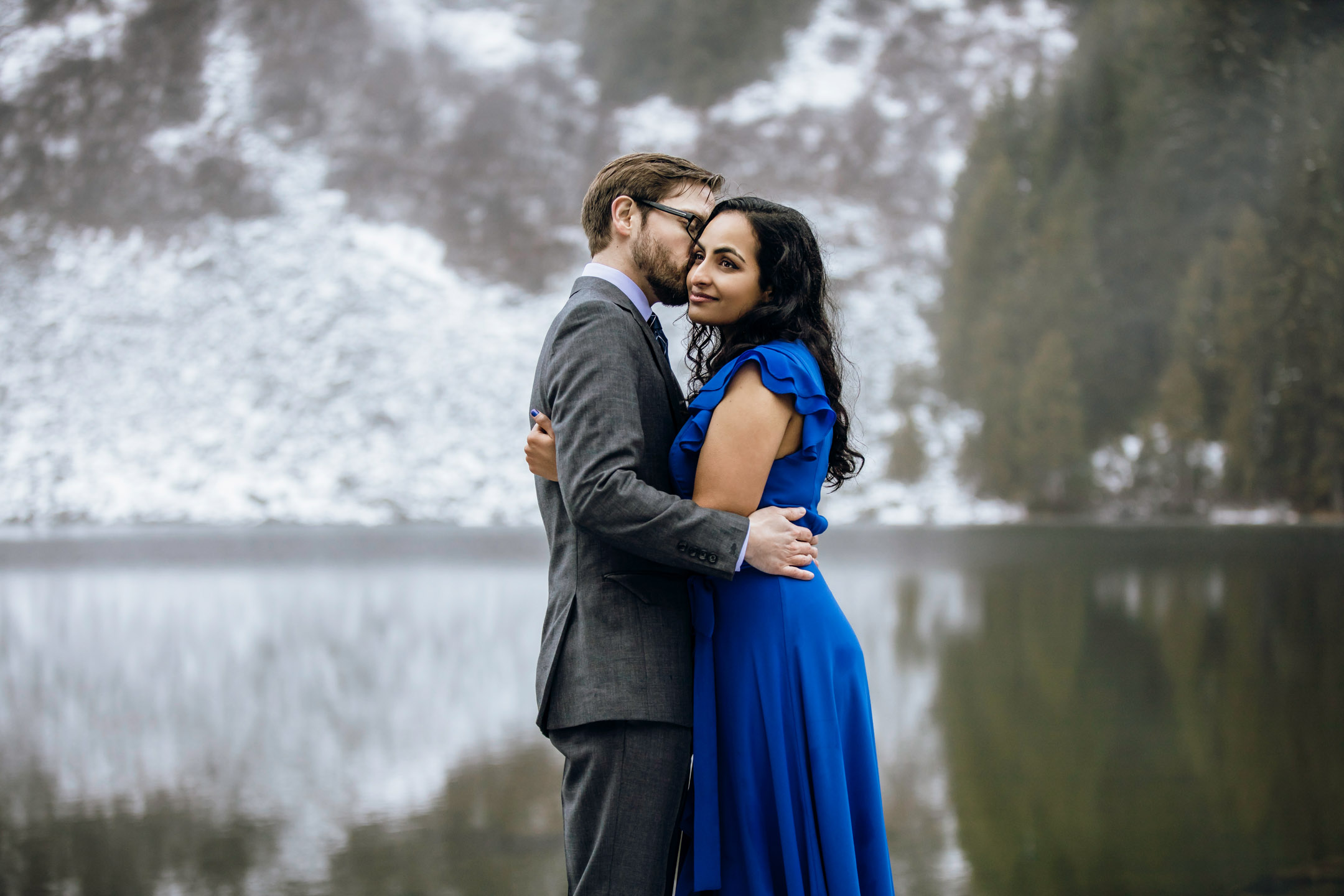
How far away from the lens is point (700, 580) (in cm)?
120

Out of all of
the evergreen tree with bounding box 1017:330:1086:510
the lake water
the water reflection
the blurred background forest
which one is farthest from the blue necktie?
the evergreen tree with bounding box 1017:330:1086:510

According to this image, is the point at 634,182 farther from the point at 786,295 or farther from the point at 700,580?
the point at 700,580

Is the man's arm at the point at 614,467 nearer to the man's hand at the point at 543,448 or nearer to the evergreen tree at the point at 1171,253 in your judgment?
the man's hand at the point at 543,448

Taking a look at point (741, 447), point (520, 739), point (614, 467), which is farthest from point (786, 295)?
point (520, 739)

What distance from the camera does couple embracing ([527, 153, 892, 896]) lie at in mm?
1112

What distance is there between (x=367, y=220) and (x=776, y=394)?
2722 cm

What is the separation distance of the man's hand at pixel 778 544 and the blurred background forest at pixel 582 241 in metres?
14.6

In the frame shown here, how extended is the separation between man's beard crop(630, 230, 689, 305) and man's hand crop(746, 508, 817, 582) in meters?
0.32

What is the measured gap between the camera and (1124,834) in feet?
9.09

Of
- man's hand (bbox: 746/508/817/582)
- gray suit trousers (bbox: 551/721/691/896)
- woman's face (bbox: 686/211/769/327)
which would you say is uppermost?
woman's face (bbox: 686/211/769/327)

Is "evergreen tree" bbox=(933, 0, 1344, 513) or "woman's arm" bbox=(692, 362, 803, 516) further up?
"evergreen tree" bbox=(933, 0, 1344, 513)

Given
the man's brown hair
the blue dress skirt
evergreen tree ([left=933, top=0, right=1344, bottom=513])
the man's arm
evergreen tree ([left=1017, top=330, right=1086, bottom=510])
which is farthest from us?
evergreen tree ([left=1017, top=330, right=1086, bottom=510])

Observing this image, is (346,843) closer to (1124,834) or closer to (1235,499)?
(1124,834)

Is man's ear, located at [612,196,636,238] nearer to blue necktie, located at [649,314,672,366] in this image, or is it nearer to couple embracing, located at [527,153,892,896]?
couple embracing, located at [527,153,892,896]
